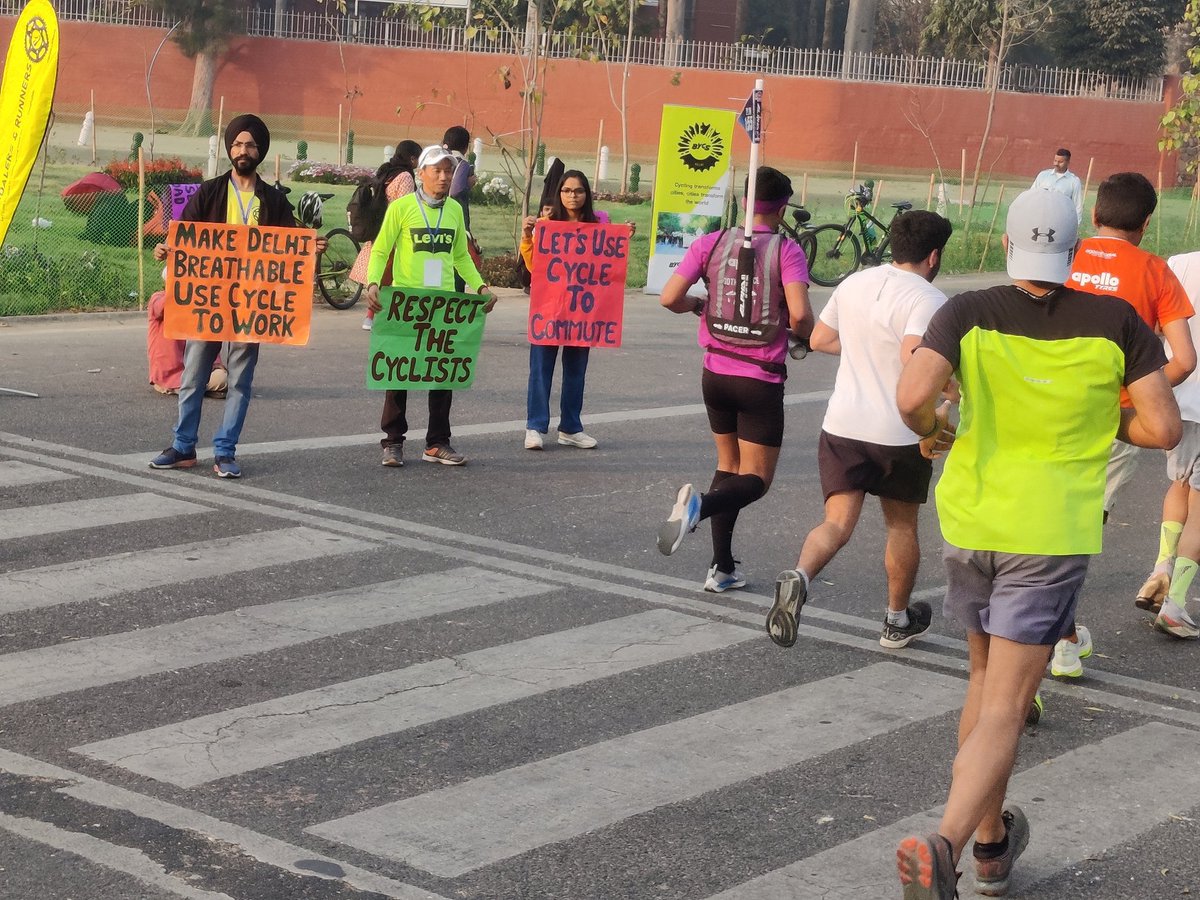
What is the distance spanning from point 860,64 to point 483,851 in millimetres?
44088

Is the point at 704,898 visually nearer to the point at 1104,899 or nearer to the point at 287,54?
the point at 1104,899

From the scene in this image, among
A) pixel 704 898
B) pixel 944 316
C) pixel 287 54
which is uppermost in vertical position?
pixel 287 54

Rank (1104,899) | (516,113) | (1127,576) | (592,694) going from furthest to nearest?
(516,113)
(1127,576)
(592,694)
(1104,899)

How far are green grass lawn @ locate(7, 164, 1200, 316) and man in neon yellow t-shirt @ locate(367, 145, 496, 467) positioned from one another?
6.80 meters

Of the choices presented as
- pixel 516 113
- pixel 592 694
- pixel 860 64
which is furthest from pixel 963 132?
pixel 592 694

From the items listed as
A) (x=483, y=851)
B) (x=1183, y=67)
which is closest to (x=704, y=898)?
(x=483, y=851)

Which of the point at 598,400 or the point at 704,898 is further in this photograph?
the point at 598,400

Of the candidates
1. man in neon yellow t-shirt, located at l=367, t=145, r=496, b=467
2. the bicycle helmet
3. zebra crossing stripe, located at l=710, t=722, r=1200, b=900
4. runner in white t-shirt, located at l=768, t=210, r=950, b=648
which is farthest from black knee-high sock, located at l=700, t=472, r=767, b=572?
the bicycle helmet

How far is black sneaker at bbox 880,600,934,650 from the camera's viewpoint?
289 inches

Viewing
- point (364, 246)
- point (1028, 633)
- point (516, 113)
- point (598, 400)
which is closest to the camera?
point (1028, 633)

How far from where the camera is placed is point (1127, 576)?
8938 millimetres

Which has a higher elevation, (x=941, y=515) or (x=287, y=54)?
(x=287, y=54)

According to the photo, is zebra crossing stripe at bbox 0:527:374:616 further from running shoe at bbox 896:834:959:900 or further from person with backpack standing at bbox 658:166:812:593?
running shoe at bbox 896:834:959:900

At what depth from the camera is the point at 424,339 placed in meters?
10.7
